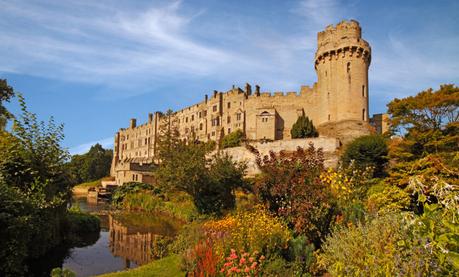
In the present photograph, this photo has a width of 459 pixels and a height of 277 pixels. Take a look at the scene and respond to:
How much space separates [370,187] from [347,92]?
23.4 meters

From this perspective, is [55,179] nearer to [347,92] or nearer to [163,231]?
[163,231]

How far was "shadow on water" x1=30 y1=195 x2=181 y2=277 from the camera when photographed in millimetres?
11227

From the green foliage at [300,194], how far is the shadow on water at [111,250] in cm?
514

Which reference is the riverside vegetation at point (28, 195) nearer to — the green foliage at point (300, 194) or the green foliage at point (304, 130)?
the green foliage at point (300, 194)

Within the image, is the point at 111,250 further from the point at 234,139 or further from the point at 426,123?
the point at 234,139

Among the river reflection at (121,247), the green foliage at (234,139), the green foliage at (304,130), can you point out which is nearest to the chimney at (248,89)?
the green foliage at (234,139)

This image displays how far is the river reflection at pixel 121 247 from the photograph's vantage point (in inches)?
458

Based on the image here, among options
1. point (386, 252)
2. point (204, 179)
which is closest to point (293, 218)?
point (386, 252)

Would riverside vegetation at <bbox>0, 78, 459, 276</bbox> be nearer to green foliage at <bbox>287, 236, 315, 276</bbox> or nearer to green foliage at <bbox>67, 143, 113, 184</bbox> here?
green foliage at <bbox>287, 236, 315, 276</bbox>

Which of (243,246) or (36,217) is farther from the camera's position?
(36,217)

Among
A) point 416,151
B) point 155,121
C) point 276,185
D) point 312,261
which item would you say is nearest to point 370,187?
point 416,151

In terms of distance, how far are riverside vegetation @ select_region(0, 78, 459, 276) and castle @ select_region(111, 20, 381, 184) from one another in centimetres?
1491

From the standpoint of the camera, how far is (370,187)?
20578 millimetres

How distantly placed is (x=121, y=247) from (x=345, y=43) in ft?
123
